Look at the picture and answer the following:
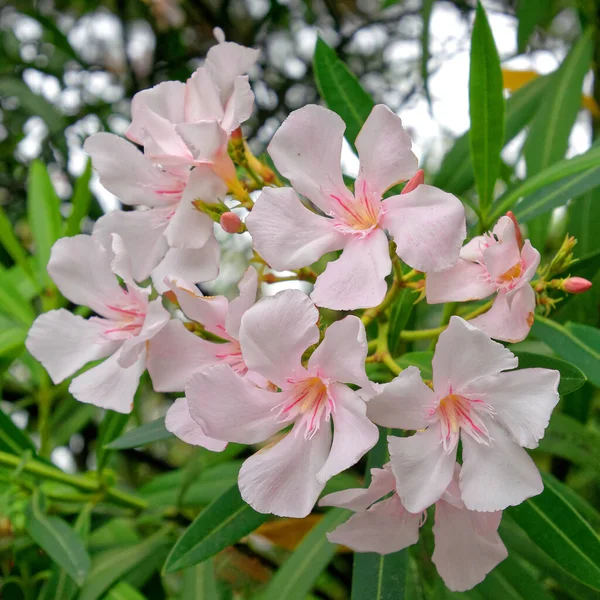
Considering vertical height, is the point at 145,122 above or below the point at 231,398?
above

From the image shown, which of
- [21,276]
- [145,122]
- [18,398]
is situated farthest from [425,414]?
[18,398]

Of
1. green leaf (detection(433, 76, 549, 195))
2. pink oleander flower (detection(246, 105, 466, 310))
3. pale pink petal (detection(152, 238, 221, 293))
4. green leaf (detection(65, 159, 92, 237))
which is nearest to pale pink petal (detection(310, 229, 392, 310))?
pink oleander flower (detection(246, 105, 466, 310))

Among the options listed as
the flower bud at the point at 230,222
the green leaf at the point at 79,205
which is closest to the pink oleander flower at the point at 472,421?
the flower bud at the point at 230,222

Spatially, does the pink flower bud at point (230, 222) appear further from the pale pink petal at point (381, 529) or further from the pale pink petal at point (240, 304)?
the pale pink petal at point (381, 529)

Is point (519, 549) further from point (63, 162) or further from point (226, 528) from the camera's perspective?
point (63, 162)

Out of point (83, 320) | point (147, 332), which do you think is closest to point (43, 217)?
point (83, 320)

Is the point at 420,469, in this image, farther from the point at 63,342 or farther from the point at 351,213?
the point at 63,342

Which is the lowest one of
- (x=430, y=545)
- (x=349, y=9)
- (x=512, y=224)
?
(x=430, y=545)
